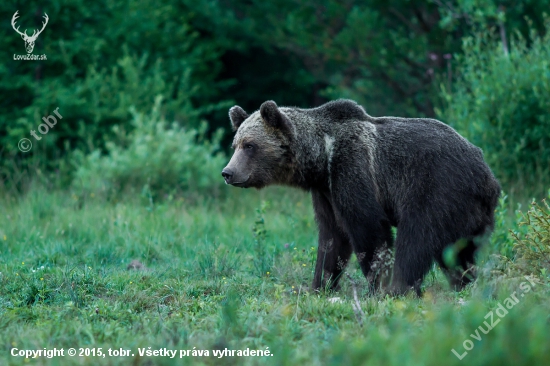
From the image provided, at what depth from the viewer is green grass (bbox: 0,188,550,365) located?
281 cm

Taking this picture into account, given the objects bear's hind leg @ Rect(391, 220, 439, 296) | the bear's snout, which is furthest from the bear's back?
bear's hind leg @ Rect(391, 220, 439, 296)

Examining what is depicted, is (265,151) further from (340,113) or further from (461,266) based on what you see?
(461,266)

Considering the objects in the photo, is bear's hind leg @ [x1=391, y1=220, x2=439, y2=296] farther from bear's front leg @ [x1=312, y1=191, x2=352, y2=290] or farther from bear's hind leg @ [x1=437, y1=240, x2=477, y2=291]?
bear's front leg @ [x1=312, y1=191, x2=352, y2=290]

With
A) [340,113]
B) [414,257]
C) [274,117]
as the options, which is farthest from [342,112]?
[414,257]

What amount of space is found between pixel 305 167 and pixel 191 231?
9.71 feet

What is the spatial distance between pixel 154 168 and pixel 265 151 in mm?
5515

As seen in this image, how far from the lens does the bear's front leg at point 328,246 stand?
5754 millimetres

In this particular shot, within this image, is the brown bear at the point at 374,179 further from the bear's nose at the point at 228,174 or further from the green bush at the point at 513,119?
the green bush at the point at 513,119

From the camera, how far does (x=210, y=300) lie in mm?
4902

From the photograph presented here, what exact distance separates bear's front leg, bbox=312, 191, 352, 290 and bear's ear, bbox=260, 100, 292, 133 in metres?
0.66

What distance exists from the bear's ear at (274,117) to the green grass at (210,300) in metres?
1.37

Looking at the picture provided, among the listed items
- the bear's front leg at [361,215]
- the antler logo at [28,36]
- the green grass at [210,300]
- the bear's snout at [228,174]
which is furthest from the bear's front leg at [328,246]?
the antler logo at [28,36]

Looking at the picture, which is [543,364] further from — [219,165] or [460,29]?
[460,29]

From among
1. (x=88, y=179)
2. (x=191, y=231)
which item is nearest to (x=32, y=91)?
(x=88, y=179)
